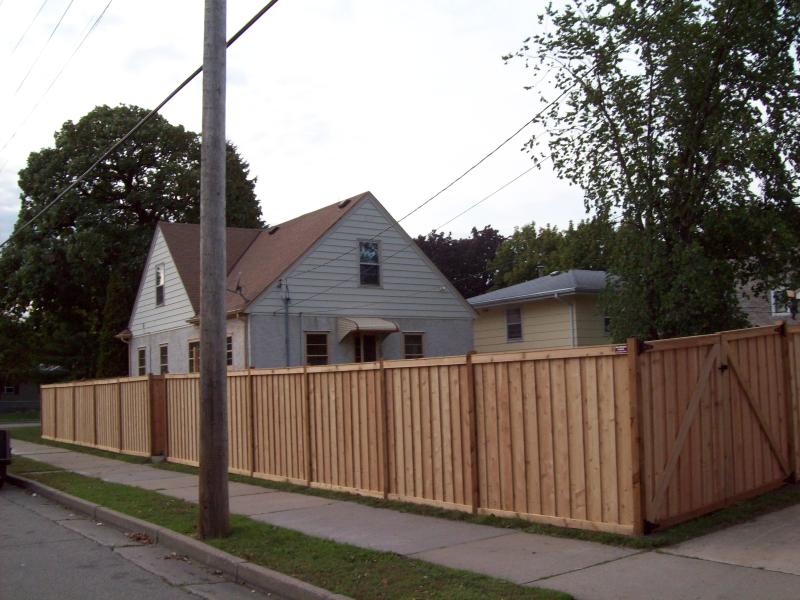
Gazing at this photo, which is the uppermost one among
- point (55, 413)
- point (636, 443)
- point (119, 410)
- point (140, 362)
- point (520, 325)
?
point (520, 325)

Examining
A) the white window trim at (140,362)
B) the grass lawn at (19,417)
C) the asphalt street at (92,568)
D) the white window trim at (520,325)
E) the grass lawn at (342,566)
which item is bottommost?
the grass lawn at (19,417)

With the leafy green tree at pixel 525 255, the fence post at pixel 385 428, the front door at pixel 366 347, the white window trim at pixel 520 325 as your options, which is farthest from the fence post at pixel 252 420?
the leafy green tree at pixel 525 255

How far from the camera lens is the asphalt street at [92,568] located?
7148mm

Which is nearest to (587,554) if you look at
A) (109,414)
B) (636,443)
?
(636,443)

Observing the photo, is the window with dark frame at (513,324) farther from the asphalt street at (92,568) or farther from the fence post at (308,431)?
the asphalt street at (92,568)

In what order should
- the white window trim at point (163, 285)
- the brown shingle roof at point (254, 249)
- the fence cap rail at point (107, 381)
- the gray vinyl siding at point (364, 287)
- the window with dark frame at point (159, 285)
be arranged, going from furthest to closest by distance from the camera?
the window with dark frame at point (159, 285) < the white window trim at point (163, 285) < the brown shingle roof at point (254, 249) < the gray vinyl siding at point (364, 287) < the fence cap rail at point (107, 381)

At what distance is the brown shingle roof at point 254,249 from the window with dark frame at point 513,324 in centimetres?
712

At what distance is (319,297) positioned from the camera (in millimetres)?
22578

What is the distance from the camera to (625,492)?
25.3 feet

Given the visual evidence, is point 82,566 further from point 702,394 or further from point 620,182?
point 620,182

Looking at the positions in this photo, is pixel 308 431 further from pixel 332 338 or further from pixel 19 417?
pixel 19 417

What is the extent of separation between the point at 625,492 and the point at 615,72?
7164mm

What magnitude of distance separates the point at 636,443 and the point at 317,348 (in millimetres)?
15725

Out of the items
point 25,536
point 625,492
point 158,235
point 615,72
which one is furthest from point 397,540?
point 158,235
